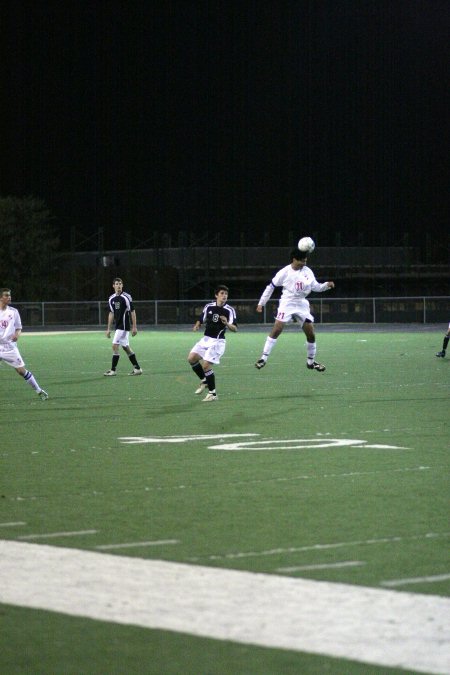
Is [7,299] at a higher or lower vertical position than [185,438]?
higher

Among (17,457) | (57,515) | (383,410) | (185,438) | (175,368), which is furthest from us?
(175,368)

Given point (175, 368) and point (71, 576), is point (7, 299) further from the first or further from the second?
point (71, 576)

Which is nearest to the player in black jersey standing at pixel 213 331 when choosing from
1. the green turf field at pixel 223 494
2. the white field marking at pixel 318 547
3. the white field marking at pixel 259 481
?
the green turf field at pixel 223 494

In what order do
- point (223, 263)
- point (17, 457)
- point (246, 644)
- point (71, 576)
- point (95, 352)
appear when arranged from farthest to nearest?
point (223, 263)
point (95, 352)
point (17, 457)
point (71, 576)
point (246, 644)

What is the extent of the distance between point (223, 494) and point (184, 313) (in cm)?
6013

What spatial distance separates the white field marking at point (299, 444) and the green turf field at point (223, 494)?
0.03 m

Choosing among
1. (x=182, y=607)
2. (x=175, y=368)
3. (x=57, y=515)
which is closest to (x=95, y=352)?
(x=175, y=368)

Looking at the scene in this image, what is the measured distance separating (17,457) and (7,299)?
310 inches

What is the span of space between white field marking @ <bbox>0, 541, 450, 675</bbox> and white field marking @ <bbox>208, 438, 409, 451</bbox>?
5.96 m

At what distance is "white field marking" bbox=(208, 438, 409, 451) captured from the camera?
13250 mm

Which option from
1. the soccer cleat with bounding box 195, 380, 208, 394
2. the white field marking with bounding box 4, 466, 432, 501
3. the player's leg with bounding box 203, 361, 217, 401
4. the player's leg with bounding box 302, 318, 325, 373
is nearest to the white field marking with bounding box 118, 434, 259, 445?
the white field marking with bounding box 4, 466, 432, 501

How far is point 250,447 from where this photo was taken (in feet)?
43.7

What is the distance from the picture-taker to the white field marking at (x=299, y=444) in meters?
13.2

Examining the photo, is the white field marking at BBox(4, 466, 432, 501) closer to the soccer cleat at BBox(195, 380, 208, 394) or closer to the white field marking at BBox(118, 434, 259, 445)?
the white field marking at BBox(118, 434, 259, 445)
